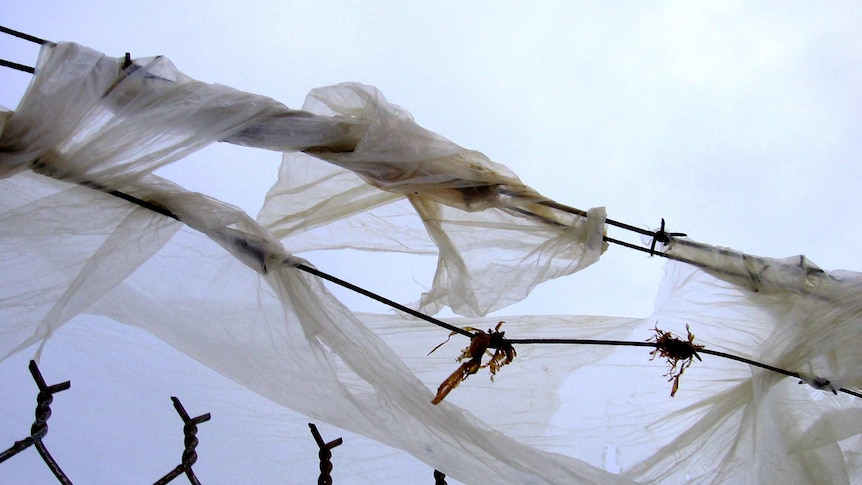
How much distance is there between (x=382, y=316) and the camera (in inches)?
54.1

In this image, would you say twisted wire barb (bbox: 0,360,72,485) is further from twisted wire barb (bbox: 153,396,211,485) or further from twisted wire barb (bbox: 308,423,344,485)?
twisted wire barb (bbox: 308,423,344,485)

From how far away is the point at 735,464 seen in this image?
130 cm

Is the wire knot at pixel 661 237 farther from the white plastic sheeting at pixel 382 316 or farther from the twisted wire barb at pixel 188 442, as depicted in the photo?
the twisted wire barb at pixel 188 442

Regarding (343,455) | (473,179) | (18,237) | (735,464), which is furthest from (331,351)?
(735,464)

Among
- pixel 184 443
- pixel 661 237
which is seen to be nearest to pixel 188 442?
pixel 184 443

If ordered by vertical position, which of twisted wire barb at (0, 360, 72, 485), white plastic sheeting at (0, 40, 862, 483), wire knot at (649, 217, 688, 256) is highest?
wire knot at (649, 217, 688, 256)

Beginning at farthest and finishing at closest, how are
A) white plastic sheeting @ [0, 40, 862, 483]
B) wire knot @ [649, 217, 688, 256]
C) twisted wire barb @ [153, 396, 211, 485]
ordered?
wire knot @ [649, 217, 688, 256] → twisted wire barb @ [153, 396, 211, 485] → white plastic sheeting @ [0, 40, 862, 483]

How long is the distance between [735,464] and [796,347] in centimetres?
24

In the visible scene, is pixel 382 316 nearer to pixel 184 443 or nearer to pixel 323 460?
pixel 323 460

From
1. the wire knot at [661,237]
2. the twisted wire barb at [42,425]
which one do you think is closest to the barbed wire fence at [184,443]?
the twisted wire barb at [42,425]

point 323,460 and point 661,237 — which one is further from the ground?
point 661,237

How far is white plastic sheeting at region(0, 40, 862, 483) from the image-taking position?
1.10 m

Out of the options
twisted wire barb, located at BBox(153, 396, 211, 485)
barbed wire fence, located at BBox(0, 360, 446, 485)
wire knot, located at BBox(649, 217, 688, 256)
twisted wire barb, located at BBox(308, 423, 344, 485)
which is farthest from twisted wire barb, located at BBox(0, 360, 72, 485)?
A: wire knot, located at BBox(649, 217, 688, 256)

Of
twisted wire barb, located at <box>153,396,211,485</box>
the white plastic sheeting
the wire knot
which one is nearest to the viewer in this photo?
the white plastic sheeting
